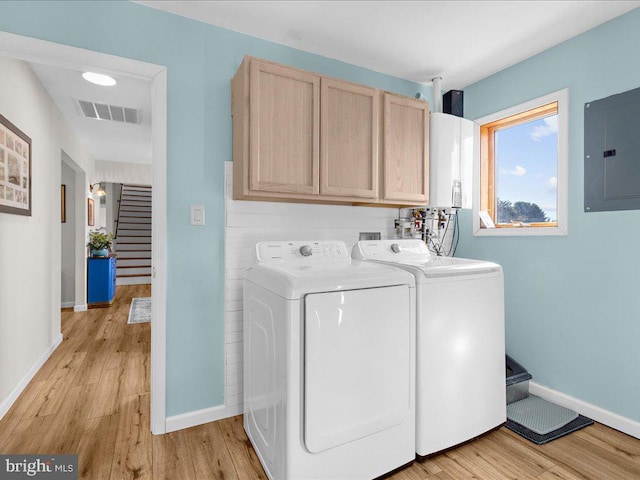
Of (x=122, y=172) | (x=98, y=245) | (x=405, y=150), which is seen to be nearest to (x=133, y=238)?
(x=122, y=172)

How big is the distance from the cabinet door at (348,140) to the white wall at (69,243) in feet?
15.0

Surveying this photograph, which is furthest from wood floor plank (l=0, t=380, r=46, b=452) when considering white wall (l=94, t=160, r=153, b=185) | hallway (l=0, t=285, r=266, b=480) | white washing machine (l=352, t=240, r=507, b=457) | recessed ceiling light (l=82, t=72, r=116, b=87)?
white wall (l=94, t=160, r=153, b=185)

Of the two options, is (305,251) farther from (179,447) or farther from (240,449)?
(179,447)

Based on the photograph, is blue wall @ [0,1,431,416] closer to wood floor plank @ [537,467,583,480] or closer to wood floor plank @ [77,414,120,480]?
wood floor plank @ [77,414,120,480]

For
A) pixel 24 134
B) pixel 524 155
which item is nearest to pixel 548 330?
pixel 524 155

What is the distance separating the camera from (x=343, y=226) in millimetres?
2588

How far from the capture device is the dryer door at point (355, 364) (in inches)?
57.4

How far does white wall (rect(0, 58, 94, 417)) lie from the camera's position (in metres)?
2.24

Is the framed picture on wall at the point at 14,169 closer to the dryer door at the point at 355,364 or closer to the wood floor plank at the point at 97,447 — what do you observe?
the wood floor plank at the point at 97,447

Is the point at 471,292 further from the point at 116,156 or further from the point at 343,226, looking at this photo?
the point at 116,156

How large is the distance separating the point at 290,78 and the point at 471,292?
1.55 m

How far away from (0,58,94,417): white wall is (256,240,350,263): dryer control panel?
5.37ft

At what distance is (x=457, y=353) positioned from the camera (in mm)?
1836

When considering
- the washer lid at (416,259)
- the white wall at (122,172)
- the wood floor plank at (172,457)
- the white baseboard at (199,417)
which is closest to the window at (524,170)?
the washer lid at (416,259)
